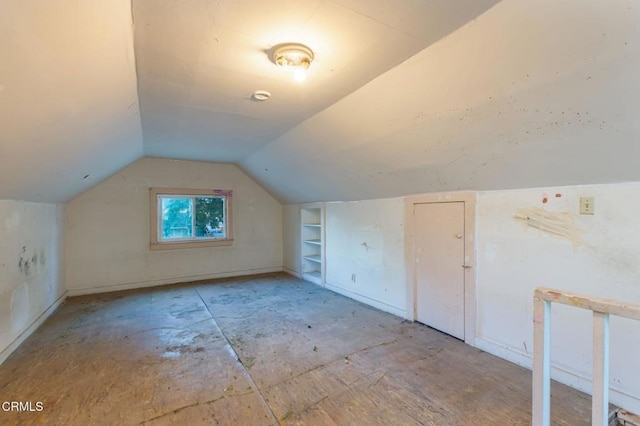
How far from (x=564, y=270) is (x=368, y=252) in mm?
2310

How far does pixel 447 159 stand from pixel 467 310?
152cm

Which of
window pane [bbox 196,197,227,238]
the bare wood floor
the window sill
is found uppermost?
window pane [bbox 196,197,227,238]

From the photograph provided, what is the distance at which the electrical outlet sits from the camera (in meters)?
2.17

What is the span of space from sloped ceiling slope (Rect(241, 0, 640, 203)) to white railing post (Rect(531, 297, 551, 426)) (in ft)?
4.27

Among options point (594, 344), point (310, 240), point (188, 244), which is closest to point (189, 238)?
point (188, 244)

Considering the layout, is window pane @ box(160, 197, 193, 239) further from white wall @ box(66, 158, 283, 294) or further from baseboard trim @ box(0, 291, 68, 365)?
baseboard trim @ box(0, 291, 68, 365)

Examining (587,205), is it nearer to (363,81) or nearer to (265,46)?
(363,81)

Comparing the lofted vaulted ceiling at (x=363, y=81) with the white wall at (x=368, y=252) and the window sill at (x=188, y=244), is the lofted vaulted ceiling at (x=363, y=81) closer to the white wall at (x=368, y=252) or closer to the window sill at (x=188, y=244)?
the white wall at (x=368, y=252)

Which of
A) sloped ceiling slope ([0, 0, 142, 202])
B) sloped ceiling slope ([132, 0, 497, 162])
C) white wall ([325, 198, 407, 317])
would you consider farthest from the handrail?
white wall ([325, 198, 407, 317])

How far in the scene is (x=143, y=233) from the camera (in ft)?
17.5

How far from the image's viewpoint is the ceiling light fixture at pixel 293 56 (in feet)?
6.19

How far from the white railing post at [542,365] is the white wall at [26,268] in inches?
155

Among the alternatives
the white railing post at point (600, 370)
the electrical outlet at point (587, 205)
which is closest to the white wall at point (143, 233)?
the electrical outlet at point (587, 205)

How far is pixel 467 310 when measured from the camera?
300 centimetres
